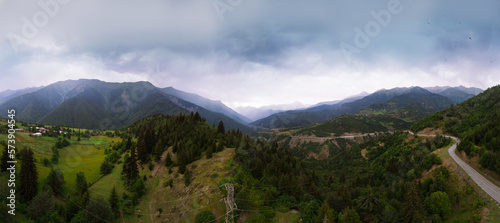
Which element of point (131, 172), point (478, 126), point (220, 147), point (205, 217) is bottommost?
point (205, 217)

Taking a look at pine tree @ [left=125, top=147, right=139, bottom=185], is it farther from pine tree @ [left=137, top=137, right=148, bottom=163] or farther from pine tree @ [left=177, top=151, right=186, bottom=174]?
pine tree @ [left=177, top=151, right=186, bottom=174]

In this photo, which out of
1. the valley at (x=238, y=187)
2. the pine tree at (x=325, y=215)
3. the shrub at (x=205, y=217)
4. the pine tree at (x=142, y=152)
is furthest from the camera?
the pine tree at (x=142, y=152)

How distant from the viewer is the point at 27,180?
40938mm

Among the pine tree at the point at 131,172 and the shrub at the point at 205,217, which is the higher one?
the pine tree at the point at 131,172

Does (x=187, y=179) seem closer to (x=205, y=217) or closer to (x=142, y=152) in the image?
(x=205, y=217)

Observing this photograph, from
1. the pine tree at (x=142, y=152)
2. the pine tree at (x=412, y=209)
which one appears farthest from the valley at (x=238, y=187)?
the pine tree at (x=142, y=152)

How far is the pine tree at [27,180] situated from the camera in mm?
40219

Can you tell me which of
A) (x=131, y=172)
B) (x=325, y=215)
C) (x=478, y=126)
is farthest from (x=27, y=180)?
(x=478, y=126)

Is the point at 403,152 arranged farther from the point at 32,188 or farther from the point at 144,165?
the point at 32,188

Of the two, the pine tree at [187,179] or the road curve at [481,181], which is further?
the pine tree at [187,179]

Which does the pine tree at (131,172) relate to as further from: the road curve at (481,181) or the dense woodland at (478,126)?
the dense woodland at (478,126)

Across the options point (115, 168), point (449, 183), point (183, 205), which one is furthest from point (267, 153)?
point (115, 168)

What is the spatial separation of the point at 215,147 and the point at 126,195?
103ft

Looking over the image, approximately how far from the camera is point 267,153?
2874 inches
